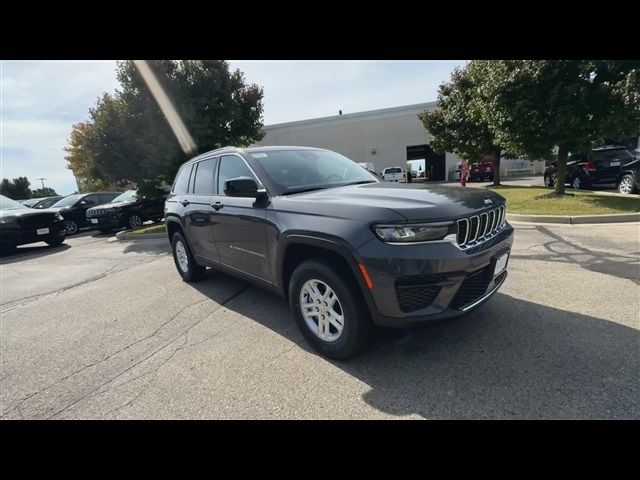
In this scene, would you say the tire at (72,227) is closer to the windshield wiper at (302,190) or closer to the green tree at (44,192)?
the windshield wiper at (302,190)

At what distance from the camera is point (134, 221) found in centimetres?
1332

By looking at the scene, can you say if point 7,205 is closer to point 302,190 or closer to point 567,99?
point 302,190

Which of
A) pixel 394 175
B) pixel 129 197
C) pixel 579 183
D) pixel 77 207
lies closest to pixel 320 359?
pixel 129 197

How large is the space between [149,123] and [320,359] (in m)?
11.5

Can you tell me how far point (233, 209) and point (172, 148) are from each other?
9.51 meters

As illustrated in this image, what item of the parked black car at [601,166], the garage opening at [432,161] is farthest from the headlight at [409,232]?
the garage opening at [432,161]

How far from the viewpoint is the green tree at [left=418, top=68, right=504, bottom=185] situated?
52.9ft

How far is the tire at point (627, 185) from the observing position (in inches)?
438

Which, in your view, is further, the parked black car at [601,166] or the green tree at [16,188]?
the green tree at [16,188]

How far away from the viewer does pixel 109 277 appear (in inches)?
258

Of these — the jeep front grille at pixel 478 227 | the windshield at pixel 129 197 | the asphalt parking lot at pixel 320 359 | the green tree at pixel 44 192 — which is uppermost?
the green tree at pixel 44 192

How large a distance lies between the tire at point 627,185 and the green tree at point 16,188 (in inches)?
2399
